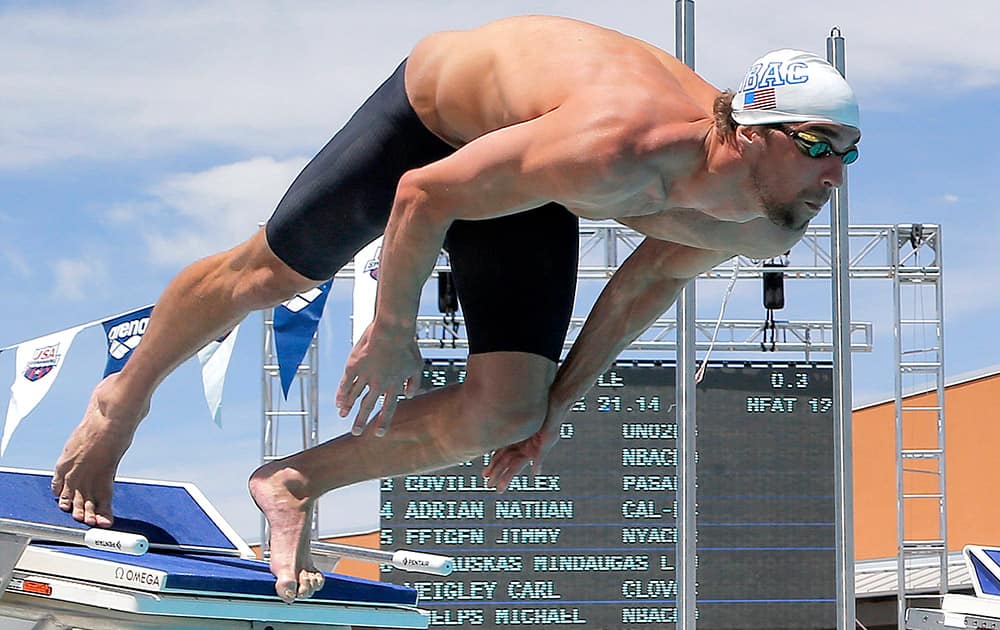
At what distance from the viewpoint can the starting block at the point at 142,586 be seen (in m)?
3.35

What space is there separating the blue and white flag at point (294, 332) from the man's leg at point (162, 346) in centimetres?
567

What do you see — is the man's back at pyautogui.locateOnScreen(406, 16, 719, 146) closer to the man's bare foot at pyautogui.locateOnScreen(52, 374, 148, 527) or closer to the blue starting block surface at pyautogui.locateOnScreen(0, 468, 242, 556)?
the man's bare foot at pyautogui.locateOnScreen(52, 374, 148, 527)

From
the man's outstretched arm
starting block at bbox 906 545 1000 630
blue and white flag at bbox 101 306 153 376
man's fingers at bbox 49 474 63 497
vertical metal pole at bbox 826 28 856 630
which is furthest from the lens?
blue and white flag at bbox 101 306 153 376

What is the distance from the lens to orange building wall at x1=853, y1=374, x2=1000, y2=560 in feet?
62.8

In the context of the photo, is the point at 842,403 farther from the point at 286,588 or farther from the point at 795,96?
the point at 795,96

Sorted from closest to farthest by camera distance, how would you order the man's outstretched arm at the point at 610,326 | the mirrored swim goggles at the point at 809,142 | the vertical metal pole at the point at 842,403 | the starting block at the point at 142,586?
1. the mirrored swim goggles at the point at 809,142
2. the starting block at the point at 142,586
3. the man's outstretched arm at the point at 610,326
4. the vertical metal pole at the point at 842,403

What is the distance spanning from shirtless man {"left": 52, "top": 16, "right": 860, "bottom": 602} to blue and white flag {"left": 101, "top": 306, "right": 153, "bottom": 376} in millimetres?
4968

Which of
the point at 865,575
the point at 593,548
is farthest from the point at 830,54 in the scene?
the point at 865,575

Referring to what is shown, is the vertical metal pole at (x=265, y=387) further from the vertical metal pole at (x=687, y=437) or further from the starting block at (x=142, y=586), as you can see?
the starting block at (x=142, y=586)

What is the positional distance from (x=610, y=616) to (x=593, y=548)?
0.63 m

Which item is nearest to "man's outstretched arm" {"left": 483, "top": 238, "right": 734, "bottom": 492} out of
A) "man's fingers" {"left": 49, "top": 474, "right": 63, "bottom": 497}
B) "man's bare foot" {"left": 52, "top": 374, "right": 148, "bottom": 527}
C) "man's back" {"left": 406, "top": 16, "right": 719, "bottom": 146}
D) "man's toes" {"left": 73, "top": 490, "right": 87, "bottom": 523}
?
"man's back" {"left": 406, "top": 16, "right": 719, "bottom": 146}

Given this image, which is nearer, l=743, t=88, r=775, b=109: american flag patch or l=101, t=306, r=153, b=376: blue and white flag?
l=743, t=88, r=775, b=109: american flag patch

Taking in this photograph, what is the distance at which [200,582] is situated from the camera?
3367 mm

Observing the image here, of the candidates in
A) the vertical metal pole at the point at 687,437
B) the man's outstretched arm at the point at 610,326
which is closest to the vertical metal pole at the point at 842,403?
the vertical metal pole at the point at 687,437
